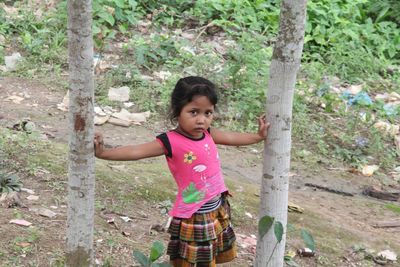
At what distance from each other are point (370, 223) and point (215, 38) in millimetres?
3787

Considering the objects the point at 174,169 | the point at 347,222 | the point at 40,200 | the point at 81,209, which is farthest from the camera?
the point at 347,222

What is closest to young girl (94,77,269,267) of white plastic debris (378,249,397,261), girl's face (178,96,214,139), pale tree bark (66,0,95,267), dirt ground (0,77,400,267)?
girl's face (178,96,214,139)

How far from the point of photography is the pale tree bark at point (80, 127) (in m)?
2.38

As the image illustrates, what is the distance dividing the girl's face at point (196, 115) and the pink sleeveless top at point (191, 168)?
62mm

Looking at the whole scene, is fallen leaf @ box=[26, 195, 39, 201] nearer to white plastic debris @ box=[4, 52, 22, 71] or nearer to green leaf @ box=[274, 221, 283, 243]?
green leaf @ box=[274, 221, 283, 243]

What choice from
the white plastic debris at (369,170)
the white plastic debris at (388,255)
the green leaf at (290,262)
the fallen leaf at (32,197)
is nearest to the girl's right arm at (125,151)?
the fallen leaf at (32,197)

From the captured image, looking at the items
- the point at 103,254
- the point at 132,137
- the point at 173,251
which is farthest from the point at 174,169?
the point at 132,137

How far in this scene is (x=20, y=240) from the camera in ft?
10.1

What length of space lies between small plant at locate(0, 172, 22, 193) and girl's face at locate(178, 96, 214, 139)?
1373 millimetres

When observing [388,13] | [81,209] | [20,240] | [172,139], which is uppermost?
[388,13]

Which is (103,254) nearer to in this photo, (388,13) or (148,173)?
(148,173)

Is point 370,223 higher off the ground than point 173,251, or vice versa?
point 173,251

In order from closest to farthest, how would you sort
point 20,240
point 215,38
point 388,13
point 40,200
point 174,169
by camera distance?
1. point 174,169
2. point 20,240
3. point 40,200
4. point 215,38
5. point 388,13

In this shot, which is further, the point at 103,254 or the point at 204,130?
the point at 103,254
